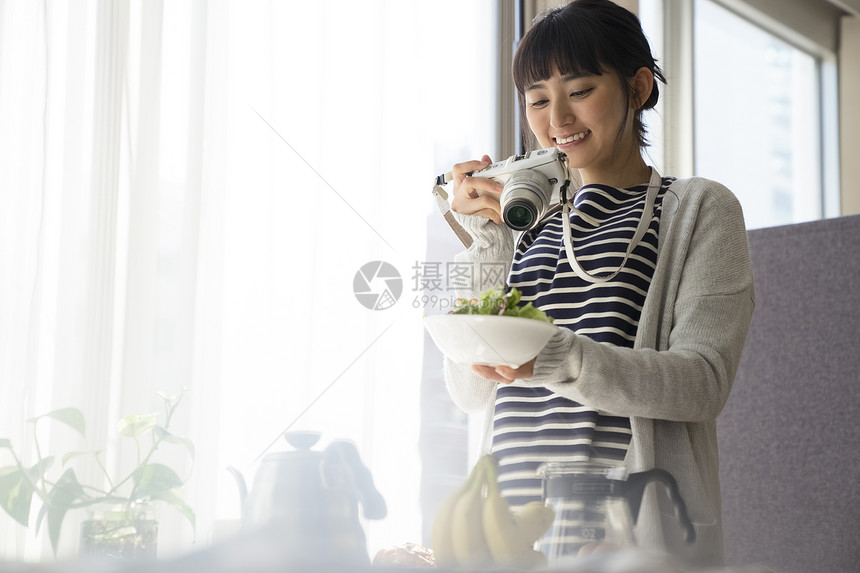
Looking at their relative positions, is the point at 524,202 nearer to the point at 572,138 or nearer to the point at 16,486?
the point at 572,138

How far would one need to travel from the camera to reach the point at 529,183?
696mm

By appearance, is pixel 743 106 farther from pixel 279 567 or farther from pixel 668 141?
pixel 279 567

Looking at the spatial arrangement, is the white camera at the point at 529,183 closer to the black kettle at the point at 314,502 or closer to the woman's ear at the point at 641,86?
the woman's ear at the point at 641,86

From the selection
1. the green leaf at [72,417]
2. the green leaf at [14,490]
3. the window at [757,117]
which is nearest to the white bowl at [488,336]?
the green leaf at [14,490]

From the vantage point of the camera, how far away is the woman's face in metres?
0.85

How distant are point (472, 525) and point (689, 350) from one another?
1.46 feet

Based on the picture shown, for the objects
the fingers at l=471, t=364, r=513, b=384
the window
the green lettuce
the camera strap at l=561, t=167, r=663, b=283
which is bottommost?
the fingers at l=471, t=364, r=513, b=384

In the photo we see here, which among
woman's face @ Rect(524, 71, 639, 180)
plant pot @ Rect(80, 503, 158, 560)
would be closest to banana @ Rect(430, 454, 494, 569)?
plant pot @ Rect(80, 503, 158, 560)

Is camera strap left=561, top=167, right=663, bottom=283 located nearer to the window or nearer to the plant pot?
the plant pot

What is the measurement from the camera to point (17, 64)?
42.2 inches

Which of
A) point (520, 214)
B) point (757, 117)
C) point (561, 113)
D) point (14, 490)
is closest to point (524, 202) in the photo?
point (520, 214)

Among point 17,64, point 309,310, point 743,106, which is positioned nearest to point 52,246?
point 17,64

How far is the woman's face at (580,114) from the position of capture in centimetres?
85

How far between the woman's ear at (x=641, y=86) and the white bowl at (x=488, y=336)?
489 millimetres
